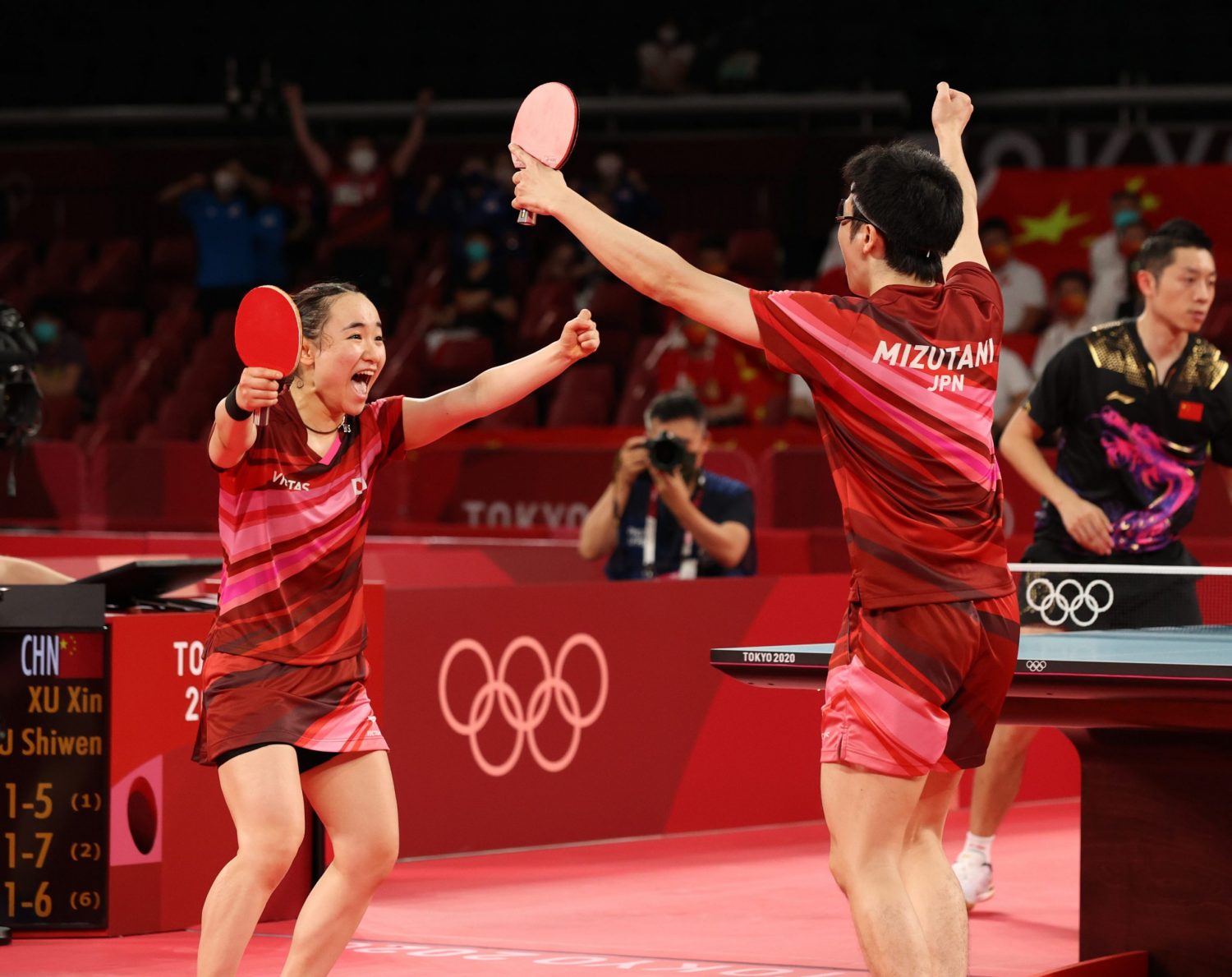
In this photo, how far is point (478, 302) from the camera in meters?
13.5

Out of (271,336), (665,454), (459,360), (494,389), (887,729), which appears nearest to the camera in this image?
(887,729)

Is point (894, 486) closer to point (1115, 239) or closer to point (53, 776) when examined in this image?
point (53, 776)

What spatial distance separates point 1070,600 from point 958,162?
6.34ft

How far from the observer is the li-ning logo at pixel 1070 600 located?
5.78m

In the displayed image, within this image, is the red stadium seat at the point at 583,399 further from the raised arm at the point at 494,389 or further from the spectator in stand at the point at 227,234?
the raised arm at the point at 494,389

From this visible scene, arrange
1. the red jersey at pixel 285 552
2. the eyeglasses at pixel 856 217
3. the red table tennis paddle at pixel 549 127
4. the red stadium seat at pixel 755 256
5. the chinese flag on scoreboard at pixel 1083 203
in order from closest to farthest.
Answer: the eyeglasses at pixel 856 217, the red table tennis paddle at pixel 549 127, the red jersey at pixel 285 552, the chinese flag on scoreboard at pixel 1083 203, the red stadium seat at pixel 755 256

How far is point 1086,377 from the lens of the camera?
5.97m

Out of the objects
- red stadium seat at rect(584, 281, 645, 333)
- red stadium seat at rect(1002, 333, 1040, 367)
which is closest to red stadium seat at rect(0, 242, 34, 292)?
red stadium seat at rect(584, 281, 645, 333)

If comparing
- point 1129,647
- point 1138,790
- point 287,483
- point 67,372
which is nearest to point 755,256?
point 67,372

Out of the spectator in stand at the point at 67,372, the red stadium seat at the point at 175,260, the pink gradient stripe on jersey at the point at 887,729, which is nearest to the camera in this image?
the pink gradient stripe on jersey at the point at 887,729

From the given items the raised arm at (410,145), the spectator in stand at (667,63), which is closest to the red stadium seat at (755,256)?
the spectator in stand at (667,63)

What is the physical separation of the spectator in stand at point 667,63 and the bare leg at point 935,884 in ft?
39.8

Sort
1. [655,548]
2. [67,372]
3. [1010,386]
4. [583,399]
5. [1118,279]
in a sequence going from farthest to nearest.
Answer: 1. [67,372]
2. [583,399]
3. [1118,279]
4. [1010,386]
5. [655,548]

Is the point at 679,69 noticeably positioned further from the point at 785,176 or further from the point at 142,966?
the point at 142,966
